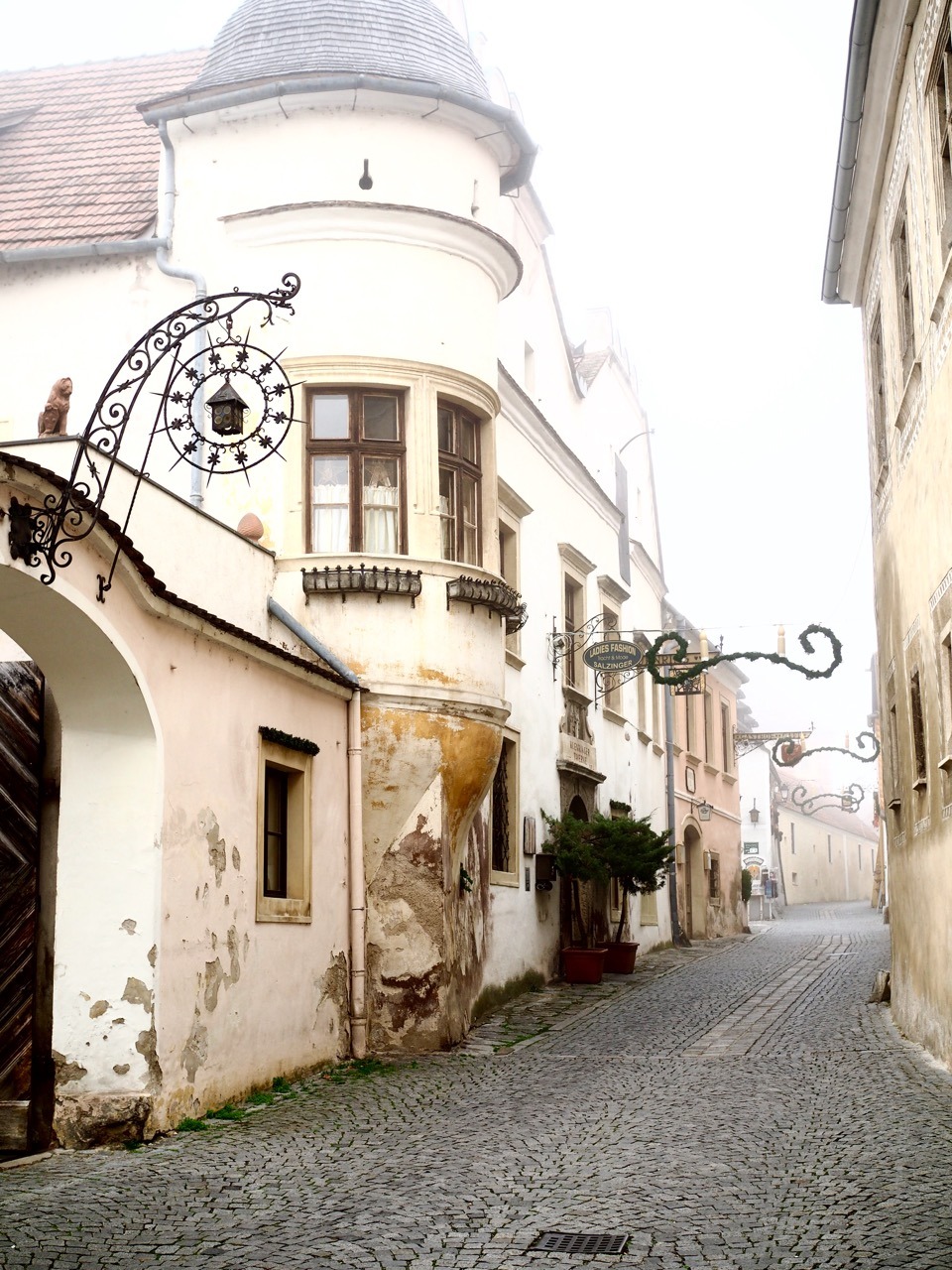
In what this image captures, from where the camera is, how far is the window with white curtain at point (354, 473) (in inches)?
544

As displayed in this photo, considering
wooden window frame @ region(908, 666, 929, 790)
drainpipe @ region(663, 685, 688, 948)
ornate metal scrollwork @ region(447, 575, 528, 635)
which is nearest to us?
wooden window frame @ region(908, 666, 929, 790)

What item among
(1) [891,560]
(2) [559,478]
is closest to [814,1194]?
(1) [891,560]

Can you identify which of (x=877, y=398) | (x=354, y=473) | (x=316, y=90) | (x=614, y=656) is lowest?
(x=614, y=656)

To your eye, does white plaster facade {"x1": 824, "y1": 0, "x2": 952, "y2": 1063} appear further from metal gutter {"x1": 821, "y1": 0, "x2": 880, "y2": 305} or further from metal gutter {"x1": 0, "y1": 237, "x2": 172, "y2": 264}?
metal gutter {"x1": 0, "y1": 237, "x2": 172, "y2": 264}

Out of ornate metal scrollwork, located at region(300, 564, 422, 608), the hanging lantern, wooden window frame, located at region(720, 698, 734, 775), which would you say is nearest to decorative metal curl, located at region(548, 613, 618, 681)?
ornate metal scrollwork, located at region(300, 564, 422, 608)

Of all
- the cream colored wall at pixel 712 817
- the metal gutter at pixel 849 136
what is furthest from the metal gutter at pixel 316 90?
the cream colored wall at pixel 712 817

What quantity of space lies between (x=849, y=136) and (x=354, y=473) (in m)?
5.16

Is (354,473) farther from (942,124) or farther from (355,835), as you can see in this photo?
(942,124)

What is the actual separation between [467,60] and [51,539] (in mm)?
9044

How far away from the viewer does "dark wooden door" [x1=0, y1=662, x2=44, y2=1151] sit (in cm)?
923

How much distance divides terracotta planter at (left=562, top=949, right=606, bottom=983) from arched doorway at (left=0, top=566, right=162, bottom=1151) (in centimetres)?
1124

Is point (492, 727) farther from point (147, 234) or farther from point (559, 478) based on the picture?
point (559, 478)

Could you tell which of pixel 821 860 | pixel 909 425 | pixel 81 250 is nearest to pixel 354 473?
pixel 81 250

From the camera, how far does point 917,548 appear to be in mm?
12492
